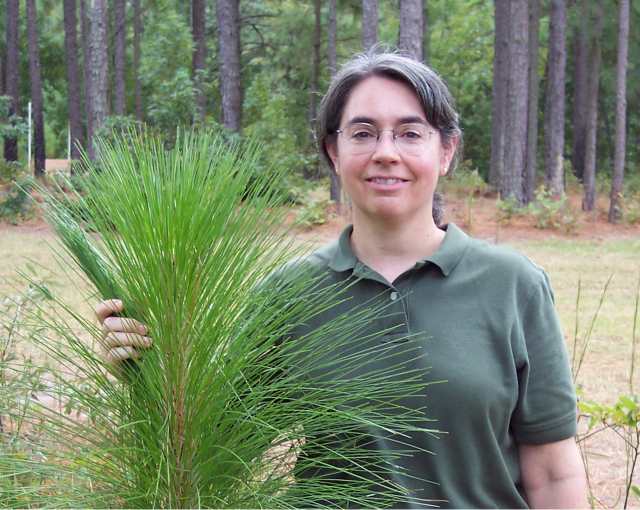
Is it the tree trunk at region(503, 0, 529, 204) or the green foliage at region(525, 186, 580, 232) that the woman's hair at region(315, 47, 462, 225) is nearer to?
the green foliage at region(525, 186, 580, 232)

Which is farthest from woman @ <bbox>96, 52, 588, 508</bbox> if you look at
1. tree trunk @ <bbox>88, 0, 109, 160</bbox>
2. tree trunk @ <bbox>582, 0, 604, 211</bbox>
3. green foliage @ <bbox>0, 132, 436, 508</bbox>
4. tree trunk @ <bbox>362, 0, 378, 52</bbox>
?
tree trunk @ <bbox>582, 0, 604, 211</bbox>

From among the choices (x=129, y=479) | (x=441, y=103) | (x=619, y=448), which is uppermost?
(x=441, y=103)

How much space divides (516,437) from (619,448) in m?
2.58

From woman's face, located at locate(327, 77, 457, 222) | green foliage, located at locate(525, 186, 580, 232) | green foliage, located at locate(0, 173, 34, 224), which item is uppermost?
woman's face, located at locate(327, 77, 457, 222)

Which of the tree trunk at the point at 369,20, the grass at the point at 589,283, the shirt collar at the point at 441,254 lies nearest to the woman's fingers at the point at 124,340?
the shirt collar at the point at 441,254

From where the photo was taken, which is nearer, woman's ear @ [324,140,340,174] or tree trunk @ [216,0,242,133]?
woman's ear @ [324,140,340,174]

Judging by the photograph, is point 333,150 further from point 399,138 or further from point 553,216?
point 553,216

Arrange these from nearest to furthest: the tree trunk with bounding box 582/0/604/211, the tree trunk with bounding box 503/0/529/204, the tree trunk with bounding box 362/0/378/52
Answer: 1. the tree trunk with bounding box 362/0/378/52
2. the tree trunk with bounding box 503/0/529/204
3. the tree trunk with bounding box 582/0/604/211

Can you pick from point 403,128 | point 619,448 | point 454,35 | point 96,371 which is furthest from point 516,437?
point 454,35

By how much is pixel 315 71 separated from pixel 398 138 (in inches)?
817

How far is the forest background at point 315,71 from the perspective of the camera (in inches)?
449

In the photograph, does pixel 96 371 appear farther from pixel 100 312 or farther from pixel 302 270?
pixel 302 270

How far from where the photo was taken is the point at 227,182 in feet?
2.95

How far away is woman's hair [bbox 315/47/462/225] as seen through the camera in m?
1.63
